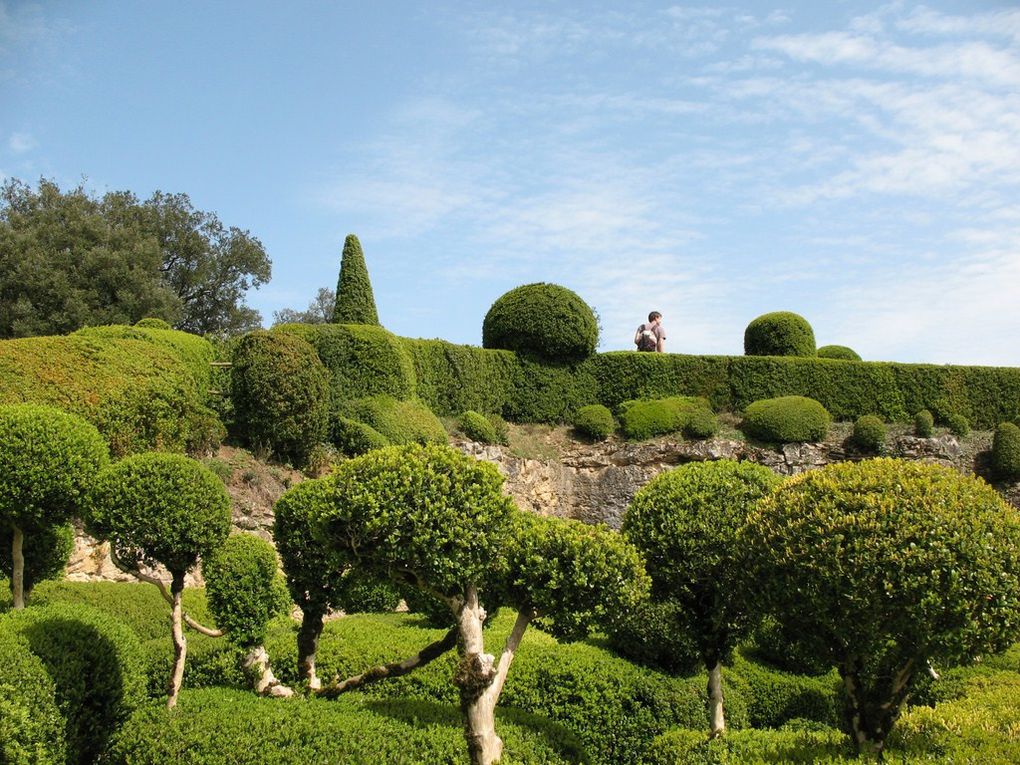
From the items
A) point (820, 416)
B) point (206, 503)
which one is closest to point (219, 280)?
point (820, 416)

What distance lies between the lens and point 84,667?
8.11 metres

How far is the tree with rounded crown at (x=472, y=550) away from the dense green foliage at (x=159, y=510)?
138 centimetres

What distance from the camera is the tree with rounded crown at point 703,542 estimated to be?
31.6 feet

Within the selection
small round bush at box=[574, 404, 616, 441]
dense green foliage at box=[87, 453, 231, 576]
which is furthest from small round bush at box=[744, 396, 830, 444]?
dense green foliage at box=[87, 453, 231, 576]

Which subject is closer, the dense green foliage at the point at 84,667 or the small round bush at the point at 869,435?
the dense green foliage at the point at 84,667

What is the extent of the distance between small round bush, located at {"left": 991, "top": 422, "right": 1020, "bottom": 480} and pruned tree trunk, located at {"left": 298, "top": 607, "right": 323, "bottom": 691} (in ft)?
81.9

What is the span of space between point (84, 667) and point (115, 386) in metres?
7.94

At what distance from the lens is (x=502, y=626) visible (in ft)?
44.9

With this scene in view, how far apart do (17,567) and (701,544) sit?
24.2 feet

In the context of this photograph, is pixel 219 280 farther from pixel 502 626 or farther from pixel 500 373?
pixel 502 626

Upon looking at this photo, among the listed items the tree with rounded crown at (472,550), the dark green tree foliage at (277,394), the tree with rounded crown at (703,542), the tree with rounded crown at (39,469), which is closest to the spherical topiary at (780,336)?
the dark green tree foliage at (277,394)

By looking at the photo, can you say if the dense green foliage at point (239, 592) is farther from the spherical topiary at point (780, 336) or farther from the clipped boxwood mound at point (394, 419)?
the spherical topiary at point (780, 336)

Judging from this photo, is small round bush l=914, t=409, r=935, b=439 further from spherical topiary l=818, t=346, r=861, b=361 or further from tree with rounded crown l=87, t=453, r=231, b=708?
tree with rounded crown l=87, t=453, r=231, b=708

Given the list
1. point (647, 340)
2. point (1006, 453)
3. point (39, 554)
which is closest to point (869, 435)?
point (1006, 453)
